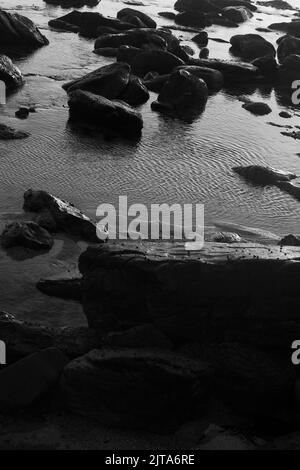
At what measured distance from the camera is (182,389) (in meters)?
8.59

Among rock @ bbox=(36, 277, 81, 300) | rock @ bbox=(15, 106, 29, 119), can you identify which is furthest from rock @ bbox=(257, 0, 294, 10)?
rock @ bbox=(36, 277, 81, 300)

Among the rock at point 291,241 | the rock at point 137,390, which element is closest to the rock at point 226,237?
the rock at point 291,241

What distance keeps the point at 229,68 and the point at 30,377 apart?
24277mm

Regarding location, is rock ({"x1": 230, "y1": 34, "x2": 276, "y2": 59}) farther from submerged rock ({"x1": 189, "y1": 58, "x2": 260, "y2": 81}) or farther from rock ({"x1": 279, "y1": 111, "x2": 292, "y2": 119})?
rock ({"x1": 279, "y1": 111, "x2": 292, "y2": 119})

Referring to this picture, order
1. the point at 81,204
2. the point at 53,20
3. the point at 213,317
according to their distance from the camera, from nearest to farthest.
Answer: the point at 213,317, the point at 81,204, the point at 53,20

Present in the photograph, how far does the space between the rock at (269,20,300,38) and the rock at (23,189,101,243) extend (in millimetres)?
34527

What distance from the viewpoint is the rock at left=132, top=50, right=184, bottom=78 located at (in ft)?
93.5

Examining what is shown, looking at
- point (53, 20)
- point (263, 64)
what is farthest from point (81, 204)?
point (53, 20)

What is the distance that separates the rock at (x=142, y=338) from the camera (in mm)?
9109

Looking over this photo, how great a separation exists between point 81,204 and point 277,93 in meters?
16.8

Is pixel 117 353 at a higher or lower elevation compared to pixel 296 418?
higher

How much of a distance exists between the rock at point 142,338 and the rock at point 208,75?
2059 centimetres
